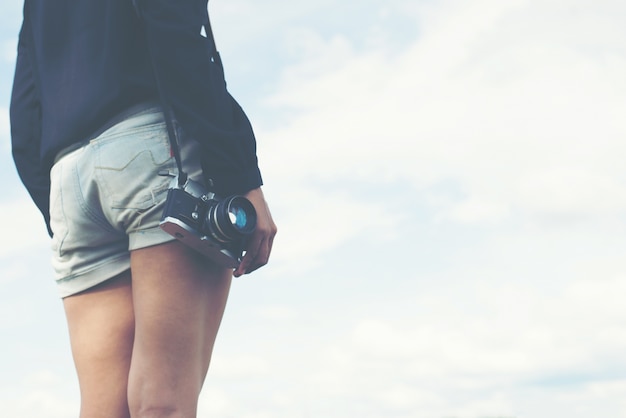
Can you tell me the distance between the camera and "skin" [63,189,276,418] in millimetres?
2883

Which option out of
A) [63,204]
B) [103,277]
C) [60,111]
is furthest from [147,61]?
Answer: [103,277]

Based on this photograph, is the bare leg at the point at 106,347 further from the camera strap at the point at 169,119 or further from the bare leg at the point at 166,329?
the camera strap at the point at 169,119

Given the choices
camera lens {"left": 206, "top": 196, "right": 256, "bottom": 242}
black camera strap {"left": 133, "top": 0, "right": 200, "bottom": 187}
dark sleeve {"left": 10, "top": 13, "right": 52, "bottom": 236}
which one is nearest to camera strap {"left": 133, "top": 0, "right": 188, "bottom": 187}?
black camera strap {"left": 133, "top": 0, "right": 200, "bottom": 187}

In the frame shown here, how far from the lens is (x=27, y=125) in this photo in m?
3.38

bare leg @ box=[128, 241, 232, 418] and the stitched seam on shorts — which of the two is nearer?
bare leg @ box=[128, 241, 232, 418]

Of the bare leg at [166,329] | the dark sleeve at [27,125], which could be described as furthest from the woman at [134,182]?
the dark sleeve at [27,125]

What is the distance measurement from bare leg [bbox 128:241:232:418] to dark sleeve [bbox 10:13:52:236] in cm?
72

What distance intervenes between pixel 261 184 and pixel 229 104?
30 centimetres

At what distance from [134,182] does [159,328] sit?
1.58ft

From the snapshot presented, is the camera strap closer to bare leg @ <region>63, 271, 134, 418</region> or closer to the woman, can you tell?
the woman

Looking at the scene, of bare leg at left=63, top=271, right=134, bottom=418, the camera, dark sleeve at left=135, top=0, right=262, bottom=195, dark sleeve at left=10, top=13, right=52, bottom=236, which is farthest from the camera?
dark sleeve at left=10, top=13, right=52, bottom=236

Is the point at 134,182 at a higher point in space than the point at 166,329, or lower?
higher

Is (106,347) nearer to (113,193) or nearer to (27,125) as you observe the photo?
(113,193)

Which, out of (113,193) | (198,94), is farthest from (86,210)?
(198,94)
